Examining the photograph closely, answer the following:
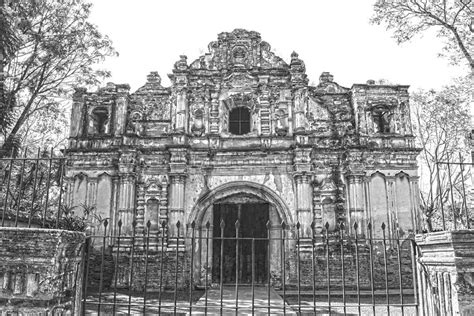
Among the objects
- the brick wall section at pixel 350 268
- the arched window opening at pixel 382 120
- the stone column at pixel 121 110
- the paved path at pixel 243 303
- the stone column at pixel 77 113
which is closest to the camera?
the paved path at pixel 243 303

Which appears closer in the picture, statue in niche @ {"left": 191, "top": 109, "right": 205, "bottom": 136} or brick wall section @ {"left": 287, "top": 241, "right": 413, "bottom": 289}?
brick wall section @ {"left": 287, "top": 241, "right": 413, "bottom": 289}

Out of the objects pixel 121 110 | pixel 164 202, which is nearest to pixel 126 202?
pixel 164 202

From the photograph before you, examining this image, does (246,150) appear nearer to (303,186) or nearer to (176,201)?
(303,186)

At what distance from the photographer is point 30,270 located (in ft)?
11.9

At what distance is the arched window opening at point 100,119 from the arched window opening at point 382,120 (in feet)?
32.3

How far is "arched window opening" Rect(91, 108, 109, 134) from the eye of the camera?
15156mm

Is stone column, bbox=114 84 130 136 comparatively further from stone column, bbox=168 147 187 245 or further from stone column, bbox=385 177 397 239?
stone column, bbox=385 177 397 239

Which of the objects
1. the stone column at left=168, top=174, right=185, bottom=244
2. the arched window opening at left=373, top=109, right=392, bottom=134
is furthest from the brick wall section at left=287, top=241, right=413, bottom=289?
the arched window opening at left=373, top=109, right=392, bottom=134

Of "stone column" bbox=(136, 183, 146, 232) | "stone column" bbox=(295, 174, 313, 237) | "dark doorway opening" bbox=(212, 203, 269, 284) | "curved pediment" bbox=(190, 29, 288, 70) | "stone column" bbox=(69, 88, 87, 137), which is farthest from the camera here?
"curved pediment" bbox=(190, 29, 288, 70)

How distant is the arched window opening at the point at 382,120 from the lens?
586 inches

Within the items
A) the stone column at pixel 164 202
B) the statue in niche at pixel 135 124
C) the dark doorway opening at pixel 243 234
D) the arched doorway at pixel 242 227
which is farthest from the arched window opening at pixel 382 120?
the statue in niche at pixel 135 124

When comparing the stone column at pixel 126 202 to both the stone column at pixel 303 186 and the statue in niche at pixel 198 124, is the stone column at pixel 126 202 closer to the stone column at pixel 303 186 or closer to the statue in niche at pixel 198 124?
the statue in niche at pixel 198 124

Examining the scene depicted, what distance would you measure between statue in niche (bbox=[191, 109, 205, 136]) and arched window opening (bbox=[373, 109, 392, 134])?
6.23 meters

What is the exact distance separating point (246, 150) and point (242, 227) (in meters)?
2.65
